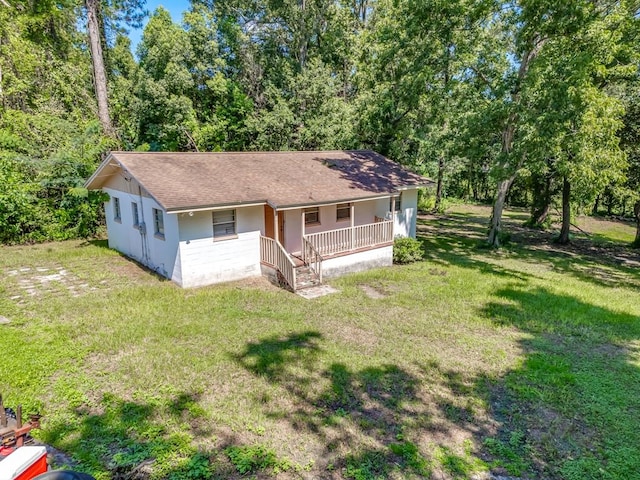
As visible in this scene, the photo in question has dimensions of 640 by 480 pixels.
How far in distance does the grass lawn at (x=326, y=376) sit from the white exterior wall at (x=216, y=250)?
2.78ft

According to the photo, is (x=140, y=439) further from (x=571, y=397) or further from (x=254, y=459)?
(x=571, y=397)

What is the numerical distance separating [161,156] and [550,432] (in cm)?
1336

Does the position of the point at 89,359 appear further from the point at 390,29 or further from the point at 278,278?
the point at 390,29

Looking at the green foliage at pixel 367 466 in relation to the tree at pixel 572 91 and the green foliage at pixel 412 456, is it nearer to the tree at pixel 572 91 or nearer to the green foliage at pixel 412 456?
the green foliage at pixel 412 456

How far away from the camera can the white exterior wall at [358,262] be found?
1287cm

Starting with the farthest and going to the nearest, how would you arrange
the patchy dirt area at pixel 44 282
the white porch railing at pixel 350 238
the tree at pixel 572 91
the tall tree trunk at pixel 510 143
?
the tall tree trunk at pixel 510 143 < the white porch railing at pixel 350 238 < the tree at pixel 572 91 < the patchy dirt area at pixel 44 282

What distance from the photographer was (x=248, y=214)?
39.8 ft

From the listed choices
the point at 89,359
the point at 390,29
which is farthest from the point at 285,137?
the point at 89,359

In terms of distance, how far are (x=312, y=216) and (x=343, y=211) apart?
1535 mm

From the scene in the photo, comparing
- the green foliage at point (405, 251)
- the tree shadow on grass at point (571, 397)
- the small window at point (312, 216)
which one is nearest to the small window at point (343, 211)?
the small window at point (312, 216)

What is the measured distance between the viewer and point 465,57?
608 inches

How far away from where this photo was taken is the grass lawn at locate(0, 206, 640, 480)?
496cm

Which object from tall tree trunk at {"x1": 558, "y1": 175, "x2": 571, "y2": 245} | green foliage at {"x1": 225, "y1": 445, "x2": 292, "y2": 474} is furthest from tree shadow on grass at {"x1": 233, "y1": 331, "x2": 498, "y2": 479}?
tall tree trunk at {"x1": 558, "y1": 175, "x2": 571, "y2": 245}

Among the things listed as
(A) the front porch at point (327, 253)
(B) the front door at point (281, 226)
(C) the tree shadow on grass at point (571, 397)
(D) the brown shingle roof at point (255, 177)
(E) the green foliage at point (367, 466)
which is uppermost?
(D) the brown shingle roof at point (255, 177)
